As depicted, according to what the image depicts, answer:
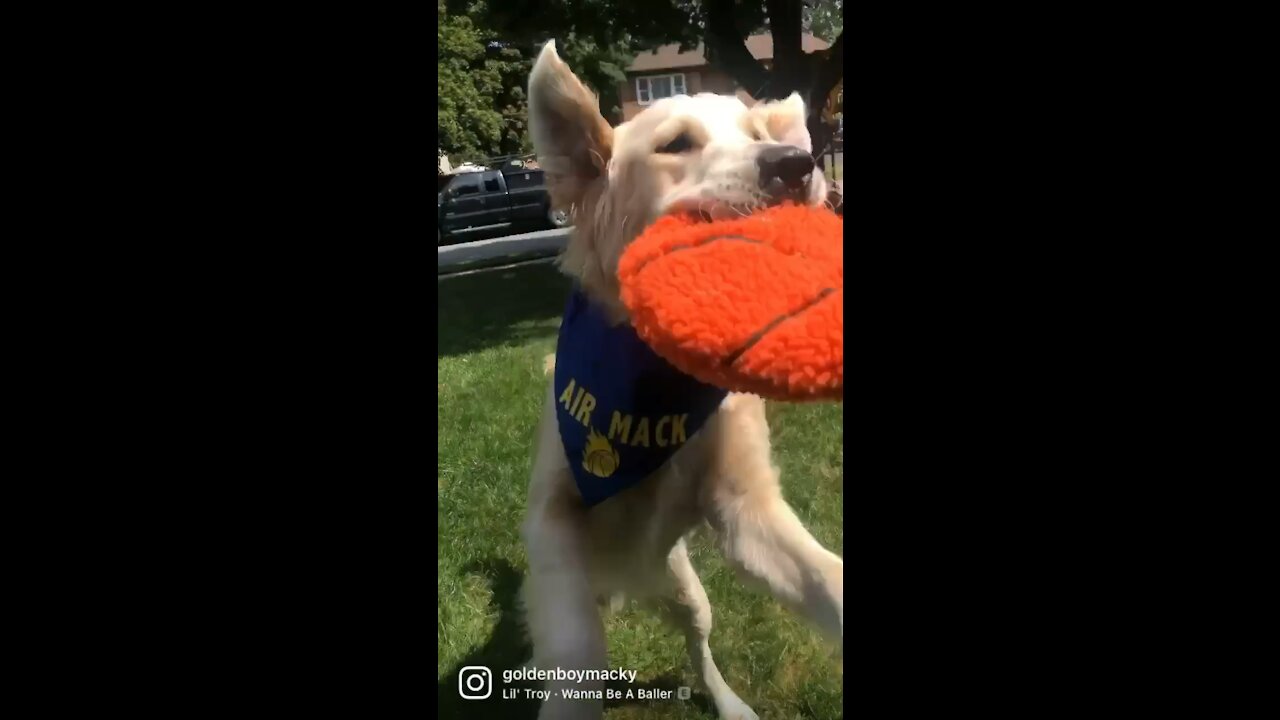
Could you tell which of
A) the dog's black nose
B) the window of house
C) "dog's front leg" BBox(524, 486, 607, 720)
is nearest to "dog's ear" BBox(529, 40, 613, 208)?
the window of house

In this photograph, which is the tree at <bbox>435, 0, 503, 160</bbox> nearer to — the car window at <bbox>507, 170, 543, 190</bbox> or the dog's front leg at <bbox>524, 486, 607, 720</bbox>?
the car window at <bbox>507, 170, 543, 190</bbox>

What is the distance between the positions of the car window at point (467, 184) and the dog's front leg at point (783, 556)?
0.85m

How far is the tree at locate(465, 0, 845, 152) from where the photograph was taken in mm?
1787

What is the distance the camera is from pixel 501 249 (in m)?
1.96

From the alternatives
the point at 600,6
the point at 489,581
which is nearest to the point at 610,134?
the point at 600,6

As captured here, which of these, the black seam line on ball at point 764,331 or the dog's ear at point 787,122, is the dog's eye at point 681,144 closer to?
the dog's ear at point 787,122

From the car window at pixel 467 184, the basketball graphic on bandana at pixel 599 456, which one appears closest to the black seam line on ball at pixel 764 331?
the basketball graphic on bandana at pixel 599 456

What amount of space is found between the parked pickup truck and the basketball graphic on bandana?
0.47m

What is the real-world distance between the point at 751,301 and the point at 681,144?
0.45 m

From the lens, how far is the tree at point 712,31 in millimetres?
1787

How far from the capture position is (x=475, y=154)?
74.6 inches

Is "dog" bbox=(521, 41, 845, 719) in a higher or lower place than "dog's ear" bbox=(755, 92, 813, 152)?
lower

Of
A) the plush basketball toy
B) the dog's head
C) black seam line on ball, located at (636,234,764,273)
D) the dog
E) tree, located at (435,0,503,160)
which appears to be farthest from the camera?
tree, located at (435,0,503,160)

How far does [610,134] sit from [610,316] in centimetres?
36
